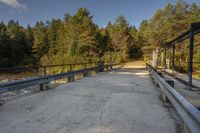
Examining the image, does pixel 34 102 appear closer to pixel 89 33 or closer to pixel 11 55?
pixel 89 33

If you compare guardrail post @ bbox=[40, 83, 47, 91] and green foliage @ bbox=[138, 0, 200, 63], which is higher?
green foliage @ bbox=[138, 0, 200, 63]

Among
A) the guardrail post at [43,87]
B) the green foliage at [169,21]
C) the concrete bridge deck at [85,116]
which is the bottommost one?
the concrete bridge deck at [85,116]

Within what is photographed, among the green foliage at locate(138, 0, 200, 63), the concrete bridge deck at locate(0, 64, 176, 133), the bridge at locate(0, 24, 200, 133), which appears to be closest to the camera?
the bridge at locate(0, 24, 200, 133)

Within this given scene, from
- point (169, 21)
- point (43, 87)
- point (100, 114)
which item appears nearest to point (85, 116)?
point (100, 114)

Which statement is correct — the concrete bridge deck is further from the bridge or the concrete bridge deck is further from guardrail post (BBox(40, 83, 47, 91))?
guardrail post (BBox(40, 83, 47, 91))

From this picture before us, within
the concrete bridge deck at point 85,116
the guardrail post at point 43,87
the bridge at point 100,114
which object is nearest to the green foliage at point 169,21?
the bridge at point 100,114

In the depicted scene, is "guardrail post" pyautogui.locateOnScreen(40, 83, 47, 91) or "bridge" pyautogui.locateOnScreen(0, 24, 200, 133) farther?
"guardrail post" pyautogui.locateOnScreen(40, 83, 47, 91)

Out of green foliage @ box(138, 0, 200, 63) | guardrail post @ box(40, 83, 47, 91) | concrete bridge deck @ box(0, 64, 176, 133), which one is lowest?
concrete bridge deck @ box(0, 64, 176, 133)

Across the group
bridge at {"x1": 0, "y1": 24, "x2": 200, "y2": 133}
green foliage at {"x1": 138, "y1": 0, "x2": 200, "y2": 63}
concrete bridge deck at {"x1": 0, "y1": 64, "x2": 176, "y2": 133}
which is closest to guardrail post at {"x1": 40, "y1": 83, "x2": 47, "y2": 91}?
bridge at {"x1": 0, "y1": 24, "x2": 200, "y2": 133}

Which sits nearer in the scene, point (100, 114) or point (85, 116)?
point (85, 116)

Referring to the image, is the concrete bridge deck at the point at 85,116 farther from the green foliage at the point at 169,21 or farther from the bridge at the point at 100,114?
the green foliage at the point at 169,21

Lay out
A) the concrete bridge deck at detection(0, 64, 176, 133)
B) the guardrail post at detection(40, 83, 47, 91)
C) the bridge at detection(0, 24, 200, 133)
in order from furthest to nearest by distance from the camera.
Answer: the guardrail post at detection(40, 83, 47, 91), the concrete bridge deck at detection(0, 64, 176, 133), the bridge at detection(0, 24, 200, 133)

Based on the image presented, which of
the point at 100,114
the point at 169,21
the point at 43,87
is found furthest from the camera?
the point at 169,21

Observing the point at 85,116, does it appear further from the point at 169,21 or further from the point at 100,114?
the point at 169,21
